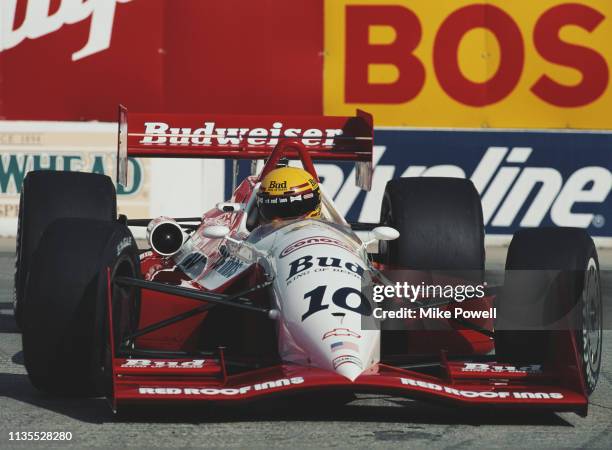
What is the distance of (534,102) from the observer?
A: 1435 centimetres

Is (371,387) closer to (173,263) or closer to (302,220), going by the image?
(302,220)

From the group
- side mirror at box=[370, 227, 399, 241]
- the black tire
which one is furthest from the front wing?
side mirror at box=[370, 227, 399, 241]

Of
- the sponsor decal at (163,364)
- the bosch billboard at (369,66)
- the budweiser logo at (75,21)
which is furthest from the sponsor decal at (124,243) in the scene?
the budweiser logo at (75,21)

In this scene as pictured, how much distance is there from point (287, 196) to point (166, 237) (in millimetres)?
1896

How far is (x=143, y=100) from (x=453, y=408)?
8889 millimetres

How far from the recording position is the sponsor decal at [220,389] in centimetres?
561

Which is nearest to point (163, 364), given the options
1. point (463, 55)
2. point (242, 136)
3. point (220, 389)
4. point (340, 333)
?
point (220, 389)

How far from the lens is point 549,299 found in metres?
6.37

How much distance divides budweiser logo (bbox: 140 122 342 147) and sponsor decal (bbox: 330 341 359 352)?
11.3 ft

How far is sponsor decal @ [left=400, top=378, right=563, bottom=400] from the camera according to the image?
569cm

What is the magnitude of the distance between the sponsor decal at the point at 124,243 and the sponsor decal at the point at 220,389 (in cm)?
91

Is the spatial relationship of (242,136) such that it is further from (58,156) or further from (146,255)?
(58,156)

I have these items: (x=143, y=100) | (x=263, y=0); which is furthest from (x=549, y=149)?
(x=143, y=100)

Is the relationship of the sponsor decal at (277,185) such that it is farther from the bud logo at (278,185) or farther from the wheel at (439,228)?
the wheel at (439,228)
